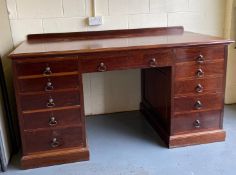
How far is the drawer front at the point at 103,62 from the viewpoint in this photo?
6.12 ft

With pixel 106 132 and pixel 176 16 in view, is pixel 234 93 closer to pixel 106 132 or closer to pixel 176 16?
pixel 176 16

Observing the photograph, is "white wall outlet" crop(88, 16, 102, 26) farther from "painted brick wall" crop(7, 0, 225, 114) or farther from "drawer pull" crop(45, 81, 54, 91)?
"drawer pull" crop(45, 81, 54, 91)

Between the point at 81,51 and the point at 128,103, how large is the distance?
1.21 m

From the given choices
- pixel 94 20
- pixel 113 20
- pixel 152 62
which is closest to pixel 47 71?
pixel 152 62

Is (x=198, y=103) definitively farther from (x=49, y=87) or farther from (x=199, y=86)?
(x=49, y=87)

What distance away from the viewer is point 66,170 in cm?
194

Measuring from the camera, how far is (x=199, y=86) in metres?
2.10

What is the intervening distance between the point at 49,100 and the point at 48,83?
0.12 m

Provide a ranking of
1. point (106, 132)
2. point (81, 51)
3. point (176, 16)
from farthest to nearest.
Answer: point (176, 16)
point (106, 132)
point (81, 51)

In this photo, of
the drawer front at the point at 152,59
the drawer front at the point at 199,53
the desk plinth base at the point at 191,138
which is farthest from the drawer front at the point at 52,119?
the drawer front at the point at 199,53

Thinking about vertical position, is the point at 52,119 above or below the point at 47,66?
below

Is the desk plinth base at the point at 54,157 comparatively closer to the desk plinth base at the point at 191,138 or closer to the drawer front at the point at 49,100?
the drawer front at the point at 49,100

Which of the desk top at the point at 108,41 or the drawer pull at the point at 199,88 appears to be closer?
the desk top at the point at 108,41

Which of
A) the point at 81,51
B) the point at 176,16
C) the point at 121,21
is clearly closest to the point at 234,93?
the point at 176,16
